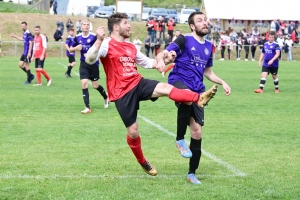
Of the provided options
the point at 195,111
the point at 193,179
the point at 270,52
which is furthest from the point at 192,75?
the point at 270,52

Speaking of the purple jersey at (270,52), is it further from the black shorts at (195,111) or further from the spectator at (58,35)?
the spectator at (58,35)

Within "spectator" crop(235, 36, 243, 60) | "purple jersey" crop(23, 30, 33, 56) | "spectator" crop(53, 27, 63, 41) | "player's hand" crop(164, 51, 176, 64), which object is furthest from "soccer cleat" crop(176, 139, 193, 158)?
"spectator" crop(53, 27, 63, 41)

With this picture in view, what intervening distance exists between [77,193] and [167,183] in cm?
115

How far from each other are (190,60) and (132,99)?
89 cm

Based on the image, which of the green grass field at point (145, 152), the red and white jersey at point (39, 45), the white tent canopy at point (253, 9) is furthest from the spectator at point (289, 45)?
the green grass field at point (145, 152)

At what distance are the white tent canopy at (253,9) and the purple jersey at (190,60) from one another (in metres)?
42.3

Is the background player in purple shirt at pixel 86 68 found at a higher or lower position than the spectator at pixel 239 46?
higher

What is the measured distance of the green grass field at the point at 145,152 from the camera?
675 centimetres

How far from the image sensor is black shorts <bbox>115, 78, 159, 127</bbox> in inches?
279

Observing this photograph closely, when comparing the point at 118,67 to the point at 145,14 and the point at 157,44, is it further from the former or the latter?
the point at 145,14

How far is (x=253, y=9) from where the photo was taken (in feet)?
165

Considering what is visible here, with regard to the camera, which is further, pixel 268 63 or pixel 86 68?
pixel 268 63

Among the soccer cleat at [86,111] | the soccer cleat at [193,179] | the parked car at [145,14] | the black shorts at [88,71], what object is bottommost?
the soccer cleat at [86,111]

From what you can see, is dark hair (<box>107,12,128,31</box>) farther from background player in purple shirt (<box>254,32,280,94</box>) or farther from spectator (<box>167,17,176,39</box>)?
spectator (<box>167,17,176,39</box>)
